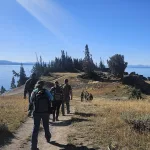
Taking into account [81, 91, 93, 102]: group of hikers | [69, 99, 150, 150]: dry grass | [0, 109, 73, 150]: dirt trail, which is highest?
[81, 91, 93, 102]: group of hikers

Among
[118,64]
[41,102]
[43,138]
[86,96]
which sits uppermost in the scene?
[118,64]

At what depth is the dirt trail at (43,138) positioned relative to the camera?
41.1ft

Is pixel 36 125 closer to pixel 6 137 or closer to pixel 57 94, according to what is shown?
pixel 6 137

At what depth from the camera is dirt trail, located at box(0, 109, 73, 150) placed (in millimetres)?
12539

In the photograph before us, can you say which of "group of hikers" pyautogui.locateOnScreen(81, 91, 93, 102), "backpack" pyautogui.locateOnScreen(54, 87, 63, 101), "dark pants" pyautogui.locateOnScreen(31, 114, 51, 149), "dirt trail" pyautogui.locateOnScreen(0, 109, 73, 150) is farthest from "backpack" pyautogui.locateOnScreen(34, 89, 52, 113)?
"group of hikers" pyautogui.locateOnScreen(81, 91, 93, 102)

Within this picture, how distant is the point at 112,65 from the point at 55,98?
101295 millimetres

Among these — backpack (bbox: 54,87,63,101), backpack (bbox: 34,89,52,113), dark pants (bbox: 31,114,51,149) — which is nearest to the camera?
dark pants (bbox: 31,114,51,149)

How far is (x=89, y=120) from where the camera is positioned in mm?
18016

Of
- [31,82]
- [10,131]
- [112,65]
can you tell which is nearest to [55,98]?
[31,82]

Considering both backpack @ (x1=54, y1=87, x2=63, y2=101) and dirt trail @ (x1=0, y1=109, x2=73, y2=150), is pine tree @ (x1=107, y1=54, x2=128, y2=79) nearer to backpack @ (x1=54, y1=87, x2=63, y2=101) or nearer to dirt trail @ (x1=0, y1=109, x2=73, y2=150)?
backpack @ (x1=54, y1=87, x2=63, y2=101)

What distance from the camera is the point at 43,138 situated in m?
14.1

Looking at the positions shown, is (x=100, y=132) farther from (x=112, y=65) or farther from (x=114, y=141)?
(x=112, y=65)

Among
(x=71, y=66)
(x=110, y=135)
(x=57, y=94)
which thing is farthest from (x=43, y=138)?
(x=71, y=66)

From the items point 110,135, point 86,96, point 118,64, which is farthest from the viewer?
point 118,64
